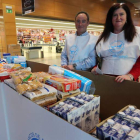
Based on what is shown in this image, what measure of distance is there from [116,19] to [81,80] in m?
0.72

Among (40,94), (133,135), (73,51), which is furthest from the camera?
(73,51)

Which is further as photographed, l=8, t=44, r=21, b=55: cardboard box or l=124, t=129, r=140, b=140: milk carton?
l=8, t=44, r=21, b=55: cardboard box

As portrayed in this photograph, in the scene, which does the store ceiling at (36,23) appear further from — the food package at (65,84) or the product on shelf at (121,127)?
the product on shelf at (121,127)

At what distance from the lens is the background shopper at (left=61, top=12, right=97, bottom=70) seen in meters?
1.71

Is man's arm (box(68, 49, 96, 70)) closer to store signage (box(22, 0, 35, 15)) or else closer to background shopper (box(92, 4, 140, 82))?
background shopper (box(92, 4, 140, 82))

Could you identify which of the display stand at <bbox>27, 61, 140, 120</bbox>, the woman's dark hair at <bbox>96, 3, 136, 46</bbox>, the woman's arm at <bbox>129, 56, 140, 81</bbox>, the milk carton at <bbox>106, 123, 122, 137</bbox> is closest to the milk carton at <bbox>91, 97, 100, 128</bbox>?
the milk carton at <bbox>106, 123, 122, 137</bbox>

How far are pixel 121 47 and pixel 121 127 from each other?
0.96 m

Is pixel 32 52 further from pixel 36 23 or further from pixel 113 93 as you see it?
pixel 113 93

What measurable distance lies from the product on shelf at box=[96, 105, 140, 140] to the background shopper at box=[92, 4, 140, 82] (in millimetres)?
681

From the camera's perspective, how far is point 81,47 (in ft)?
5.82

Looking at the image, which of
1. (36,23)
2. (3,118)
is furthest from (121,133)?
(36,23)

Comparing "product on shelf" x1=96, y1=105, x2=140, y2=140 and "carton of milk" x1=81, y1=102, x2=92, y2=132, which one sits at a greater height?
"product on shelf" x1=96, y1=105, x2=140, y2=140

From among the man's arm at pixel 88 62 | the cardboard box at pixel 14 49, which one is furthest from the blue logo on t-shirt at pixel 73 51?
the cardboard box at pixel 14 49

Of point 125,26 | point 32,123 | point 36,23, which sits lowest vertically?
point 32,123
